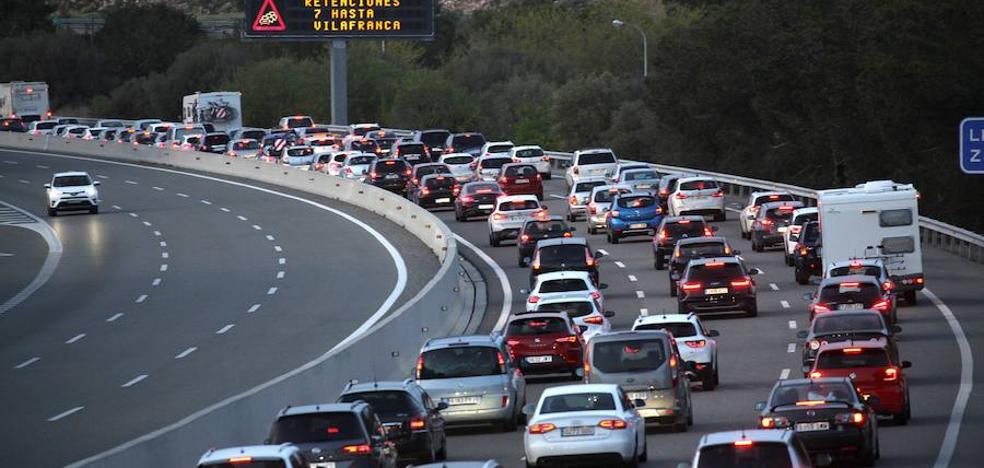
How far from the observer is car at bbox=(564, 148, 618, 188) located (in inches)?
2970

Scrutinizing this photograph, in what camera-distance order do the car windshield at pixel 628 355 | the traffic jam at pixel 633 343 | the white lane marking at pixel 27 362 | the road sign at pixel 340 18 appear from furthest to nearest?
the road sign at pixel 340 18 → the white lane marking at pixel 27 362 → the car windshield at pixel 628 355 → the traffic jam at pixel 633 343

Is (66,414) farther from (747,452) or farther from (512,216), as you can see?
(512,216)

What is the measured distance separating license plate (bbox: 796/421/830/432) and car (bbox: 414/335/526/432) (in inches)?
231

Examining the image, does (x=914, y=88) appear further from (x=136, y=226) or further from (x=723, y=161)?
(x=723, y=161)

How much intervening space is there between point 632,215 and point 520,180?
12.2 metres

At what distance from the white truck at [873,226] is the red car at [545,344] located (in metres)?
11.8

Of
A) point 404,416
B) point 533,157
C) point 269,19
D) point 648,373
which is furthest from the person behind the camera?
point 269,19

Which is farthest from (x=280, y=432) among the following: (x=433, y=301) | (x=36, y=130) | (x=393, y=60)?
(x=393, y=60)

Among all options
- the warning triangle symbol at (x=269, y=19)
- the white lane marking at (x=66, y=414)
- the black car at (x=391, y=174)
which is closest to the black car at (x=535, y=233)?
the black car at (x=391, y=174)

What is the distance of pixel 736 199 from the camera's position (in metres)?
75.4

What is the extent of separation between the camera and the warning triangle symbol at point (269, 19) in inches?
3565

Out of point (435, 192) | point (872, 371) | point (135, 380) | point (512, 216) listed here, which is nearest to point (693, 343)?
point (872, 371)

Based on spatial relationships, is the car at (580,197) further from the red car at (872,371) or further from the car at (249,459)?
the car at (249,459)

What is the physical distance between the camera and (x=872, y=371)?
93.0 ft
